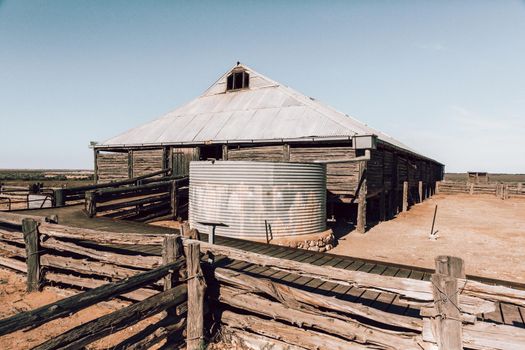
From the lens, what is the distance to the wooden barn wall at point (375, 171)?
15.8 m

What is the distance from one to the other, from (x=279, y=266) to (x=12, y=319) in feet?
10.7

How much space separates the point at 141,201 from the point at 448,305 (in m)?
11.6

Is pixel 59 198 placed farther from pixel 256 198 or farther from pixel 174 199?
pixel 256 198

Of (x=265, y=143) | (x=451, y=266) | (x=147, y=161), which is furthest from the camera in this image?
(x=147, y=161)

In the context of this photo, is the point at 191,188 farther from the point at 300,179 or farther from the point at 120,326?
the point at 120,326

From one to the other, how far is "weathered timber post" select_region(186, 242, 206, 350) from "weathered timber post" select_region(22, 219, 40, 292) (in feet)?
14.2

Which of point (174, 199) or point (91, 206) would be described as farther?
point (174, 199)

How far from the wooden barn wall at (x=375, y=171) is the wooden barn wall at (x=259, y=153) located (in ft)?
14.5

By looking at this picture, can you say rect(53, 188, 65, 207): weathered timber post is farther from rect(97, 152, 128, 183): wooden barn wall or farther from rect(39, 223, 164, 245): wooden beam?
rect(39, 223, 164, 245): wooden beam

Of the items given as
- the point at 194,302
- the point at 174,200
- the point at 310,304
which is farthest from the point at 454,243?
the point at 194,302

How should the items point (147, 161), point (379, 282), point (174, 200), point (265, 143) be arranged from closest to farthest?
point (379, 282), point (174, 200), point (265, 143), point (147, 161)

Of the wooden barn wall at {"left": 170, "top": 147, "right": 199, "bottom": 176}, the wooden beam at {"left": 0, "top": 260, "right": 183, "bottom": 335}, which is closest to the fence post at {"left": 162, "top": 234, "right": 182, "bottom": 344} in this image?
the wooden beam at {"left": 0, "top": 260, "right": 183, "bottom": 335}

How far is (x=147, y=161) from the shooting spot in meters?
20.2

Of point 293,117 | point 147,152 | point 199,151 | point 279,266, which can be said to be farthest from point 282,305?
point 147,152
